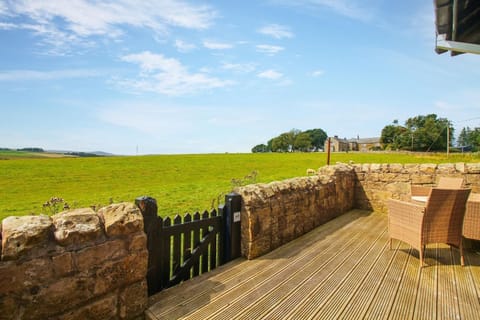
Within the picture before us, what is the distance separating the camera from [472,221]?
358cm

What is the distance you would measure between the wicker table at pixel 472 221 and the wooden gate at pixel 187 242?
140 inches

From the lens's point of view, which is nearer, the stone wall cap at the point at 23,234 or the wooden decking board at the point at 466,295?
the stone wall cap at the point at 23,234

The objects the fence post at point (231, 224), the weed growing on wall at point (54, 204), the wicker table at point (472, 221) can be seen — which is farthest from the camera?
the weed growing on wall at point (54, 204)

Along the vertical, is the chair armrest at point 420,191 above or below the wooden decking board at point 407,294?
above

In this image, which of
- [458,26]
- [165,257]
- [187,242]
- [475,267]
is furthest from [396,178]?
[165,257]

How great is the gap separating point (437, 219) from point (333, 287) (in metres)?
1.80

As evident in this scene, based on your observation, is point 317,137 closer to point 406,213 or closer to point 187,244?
point 406,213

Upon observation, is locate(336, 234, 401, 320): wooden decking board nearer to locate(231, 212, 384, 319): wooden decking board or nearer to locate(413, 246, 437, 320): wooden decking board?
locate(413, 246, 437, 320): wooden decking board

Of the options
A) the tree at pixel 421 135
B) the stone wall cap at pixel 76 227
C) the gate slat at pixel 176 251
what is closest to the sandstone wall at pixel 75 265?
the stone wall cap at pixel 76 227

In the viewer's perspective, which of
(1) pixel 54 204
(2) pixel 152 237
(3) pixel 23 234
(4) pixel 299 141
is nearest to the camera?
(3) pixel 23 234

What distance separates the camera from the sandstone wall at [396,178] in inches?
221

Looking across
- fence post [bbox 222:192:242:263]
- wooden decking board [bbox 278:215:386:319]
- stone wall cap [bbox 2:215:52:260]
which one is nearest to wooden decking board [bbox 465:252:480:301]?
wooden decking board [bbox 278:215:386:319]

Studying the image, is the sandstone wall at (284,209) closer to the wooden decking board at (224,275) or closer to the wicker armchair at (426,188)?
the wooden decking board at (224,275)

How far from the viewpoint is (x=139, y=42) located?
6.23 meters
